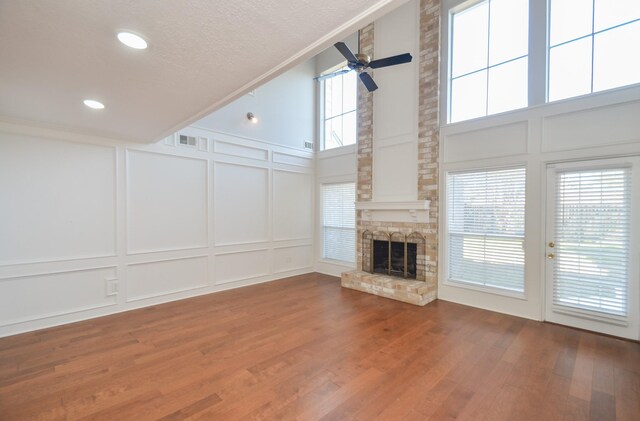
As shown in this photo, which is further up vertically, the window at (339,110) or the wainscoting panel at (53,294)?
the window at (339,110)

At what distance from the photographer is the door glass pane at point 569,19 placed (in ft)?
11.7

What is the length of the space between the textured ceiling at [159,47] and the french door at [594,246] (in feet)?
11.4

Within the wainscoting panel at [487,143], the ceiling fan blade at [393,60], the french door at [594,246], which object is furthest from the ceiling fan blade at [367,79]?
the french door at [594,246]

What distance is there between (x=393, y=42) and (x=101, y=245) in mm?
5616

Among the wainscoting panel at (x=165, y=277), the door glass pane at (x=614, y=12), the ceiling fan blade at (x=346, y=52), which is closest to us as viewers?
the ceiling fan blade at (x=346, y=52)

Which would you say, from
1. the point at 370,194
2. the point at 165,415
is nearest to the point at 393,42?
the point at 370,194

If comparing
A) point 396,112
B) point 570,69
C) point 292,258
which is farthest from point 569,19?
point 292,258

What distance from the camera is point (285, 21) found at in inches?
61.9

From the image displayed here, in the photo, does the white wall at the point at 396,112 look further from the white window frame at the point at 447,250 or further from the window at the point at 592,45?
the window at the point at 592,45

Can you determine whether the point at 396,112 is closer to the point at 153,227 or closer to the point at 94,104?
the point at 94,104

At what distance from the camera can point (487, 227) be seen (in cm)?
424

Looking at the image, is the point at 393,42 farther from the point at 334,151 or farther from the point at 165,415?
the point at 165,415

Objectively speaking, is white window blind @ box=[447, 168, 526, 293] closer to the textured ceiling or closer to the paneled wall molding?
the paneled wall molding

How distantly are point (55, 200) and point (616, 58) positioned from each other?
22.7 ft
